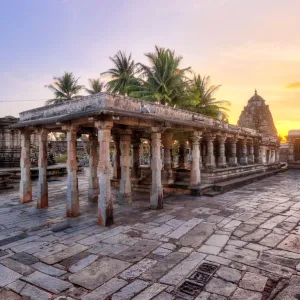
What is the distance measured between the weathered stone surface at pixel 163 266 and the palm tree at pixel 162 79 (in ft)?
49.7

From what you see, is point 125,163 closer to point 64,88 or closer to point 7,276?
point 7,276

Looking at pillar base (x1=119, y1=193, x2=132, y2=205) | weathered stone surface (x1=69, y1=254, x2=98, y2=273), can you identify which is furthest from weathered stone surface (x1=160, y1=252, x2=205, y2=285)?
pillar base (x1=119, y1=193, x2=132, y2=205)

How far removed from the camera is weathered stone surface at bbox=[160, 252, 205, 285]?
4.11 metres

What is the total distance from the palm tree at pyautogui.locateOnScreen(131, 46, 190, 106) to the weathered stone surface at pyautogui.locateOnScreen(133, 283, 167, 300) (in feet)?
53.1

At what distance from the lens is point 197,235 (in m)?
6.31

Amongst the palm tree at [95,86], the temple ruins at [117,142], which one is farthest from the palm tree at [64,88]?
the temple ruins at [117,142]

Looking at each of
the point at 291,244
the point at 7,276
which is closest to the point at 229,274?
the point at 291,244

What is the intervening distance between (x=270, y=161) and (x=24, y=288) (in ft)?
81.7

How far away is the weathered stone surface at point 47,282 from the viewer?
3943 millimetres

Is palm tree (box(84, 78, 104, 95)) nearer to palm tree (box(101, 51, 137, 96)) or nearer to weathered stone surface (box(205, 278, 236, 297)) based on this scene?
palm tree (box(101, 51, 137, 96))

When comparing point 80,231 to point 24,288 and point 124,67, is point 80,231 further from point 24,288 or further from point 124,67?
point 124,67

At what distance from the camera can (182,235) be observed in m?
6.33

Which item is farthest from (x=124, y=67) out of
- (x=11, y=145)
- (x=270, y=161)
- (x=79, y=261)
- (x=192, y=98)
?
(x=79, y=261)

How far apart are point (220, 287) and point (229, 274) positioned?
0.48 meters
